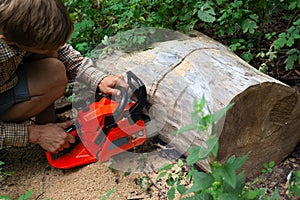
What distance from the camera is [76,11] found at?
3389mm

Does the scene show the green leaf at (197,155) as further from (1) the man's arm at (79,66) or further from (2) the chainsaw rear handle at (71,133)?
(1) the man's arm at (79,66)

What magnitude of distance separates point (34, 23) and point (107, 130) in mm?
720

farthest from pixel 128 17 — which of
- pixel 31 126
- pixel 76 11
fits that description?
pixel 31 126

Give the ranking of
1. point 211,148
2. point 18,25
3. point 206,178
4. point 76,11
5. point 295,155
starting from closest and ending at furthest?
point 211,148 → point 206,178 → point 18,25 → point 295,155 → point 76,11

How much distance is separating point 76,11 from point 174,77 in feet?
4.48

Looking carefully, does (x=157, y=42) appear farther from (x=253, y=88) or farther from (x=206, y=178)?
(x=206, y=178)

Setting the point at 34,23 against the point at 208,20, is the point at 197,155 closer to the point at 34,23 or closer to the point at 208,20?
the point at 34,23

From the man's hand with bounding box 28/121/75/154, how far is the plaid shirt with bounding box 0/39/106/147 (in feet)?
0.15

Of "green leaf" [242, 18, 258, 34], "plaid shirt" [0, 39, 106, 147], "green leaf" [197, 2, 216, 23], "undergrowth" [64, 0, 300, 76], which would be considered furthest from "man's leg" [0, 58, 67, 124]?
"green leaf" [242, 18, 258, 34]

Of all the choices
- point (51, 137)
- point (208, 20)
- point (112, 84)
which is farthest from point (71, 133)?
point (208, 20)

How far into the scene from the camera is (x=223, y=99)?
208 centimetres

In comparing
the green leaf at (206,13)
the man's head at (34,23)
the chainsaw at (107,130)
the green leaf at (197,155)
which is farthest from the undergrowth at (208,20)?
the green leaf at (197,155)

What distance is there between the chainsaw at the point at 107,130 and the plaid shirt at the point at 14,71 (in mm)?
190

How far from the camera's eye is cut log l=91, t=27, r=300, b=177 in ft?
6.96
